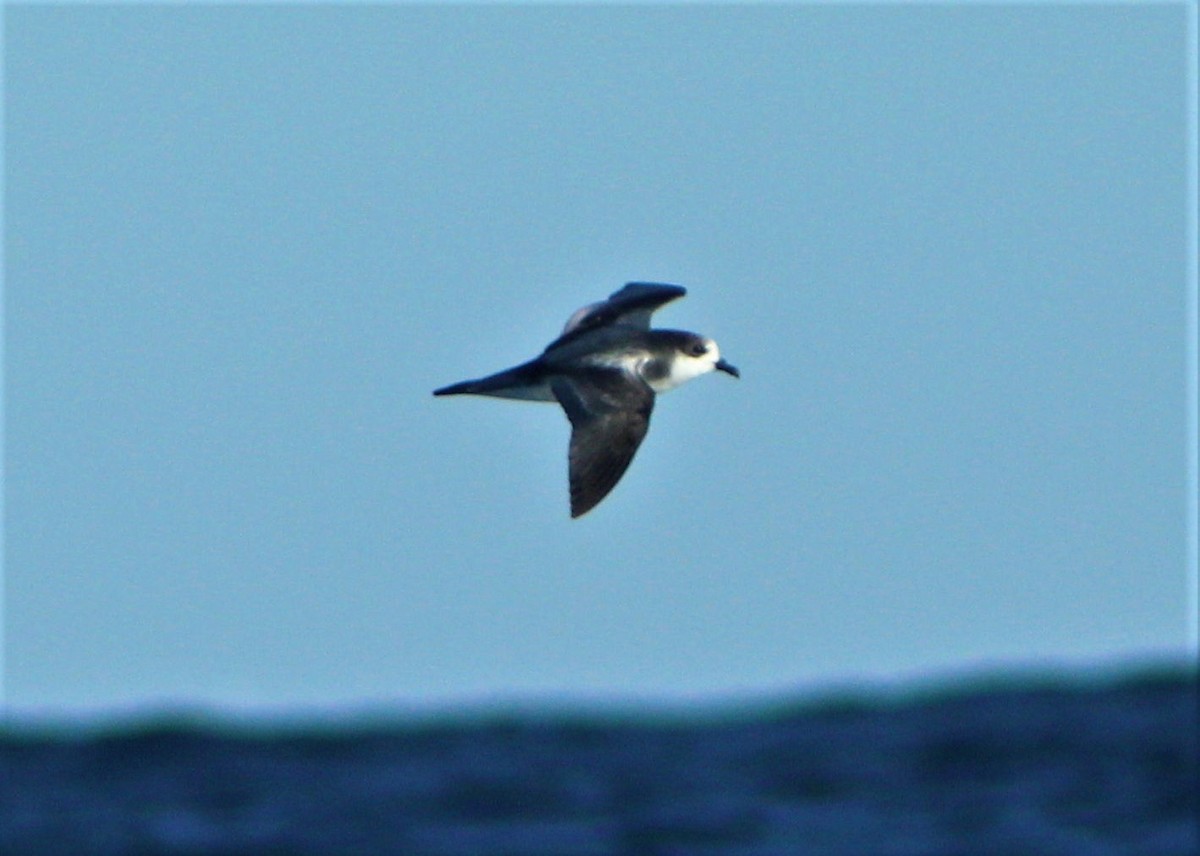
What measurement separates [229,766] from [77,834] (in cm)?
595

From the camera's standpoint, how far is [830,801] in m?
27.6

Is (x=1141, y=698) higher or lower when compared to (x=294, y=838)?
higher

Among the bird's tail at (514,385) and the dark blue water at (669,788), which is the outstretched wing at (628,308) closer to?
the bird's tail at (514,385)

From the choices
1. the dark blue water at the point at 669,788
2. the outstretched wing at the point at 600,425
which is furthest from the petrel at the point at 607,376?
the dark blue water at the point at 669,788

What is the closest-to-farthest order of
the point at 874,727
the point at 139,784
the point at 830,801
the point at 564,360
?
the point at 564,360
the point at 830,801
the point at 139,784
the point at 874,727

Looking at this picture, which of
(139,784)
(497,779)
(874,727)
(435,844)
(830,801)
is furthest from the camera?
(874,727)

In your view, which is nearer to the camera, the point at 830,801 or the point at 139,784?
the point at 830,801

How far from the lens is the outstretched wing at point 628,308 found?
13.2 meters

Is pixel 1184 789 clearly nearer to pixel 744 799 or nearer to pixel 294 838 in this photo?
pixel 744 799

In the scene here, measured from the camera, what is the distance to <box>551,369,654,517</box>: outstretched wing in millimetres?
11008

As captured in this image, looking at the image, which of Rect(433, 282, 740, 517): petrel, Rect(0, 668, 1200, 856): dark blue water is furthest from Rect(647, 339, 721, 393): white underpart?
Rect(0, 668, 1200, 856): dark blue water

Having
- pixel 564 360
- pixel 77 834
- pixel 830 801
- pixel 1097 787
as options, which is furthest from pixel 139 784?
pixel 564 360

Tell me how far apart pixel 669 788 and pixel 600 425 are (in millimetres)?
18652

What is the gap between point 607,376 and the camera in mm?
11953
